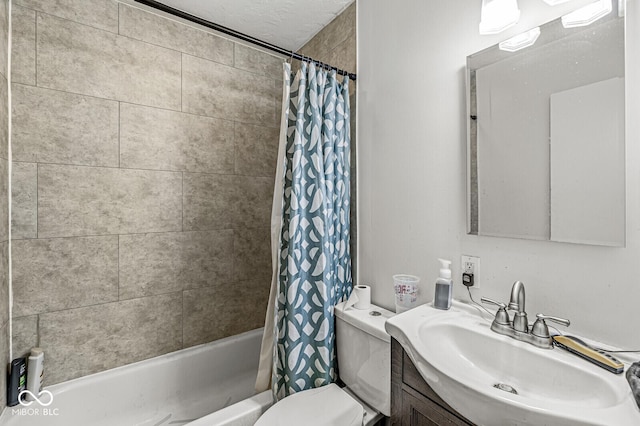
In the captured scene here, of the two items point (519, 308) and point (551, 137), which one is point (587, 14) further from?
point (519, 308)

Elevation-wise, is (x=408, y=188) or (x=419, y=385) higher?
(x=408, y=188)

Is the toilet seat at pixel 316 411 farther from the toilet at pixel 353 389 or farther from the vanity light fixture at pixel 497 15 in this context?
the vanity light fixture at pixel 497 15

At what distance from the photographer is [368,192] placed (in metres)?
1.63

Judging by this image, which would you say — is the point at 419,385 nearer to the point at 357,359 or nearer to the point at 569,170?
the point at 357,359

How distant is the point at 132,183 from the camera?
176cm

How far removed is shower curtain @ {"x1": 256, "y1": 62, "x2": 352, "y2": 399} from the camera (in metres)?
1.42

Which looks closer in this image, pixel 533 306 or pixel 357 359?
pixel 533 306

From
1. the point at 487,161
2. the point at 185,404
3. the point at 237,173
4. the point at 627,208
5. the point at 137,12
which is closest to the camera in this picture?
the point at 627,208

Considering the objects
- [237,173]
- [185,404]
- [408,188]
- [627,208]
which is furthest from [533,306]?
[185,404]

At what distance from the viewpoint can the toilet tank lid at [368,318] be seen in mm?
1235

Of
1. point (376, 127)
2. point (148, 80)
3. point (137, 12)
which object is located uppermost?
point (137, 12)

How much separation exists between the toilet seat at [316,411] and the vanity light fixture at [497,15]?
1.50 metres

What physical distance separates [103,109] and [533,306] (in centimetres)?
212

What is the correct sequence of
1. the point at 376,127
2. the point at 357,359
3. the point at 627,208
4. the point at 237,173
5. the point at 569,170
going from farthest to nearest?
the point at 237,173, the point at 376,127, the point at 357,359, the point at 569,170, the point at 627,208
